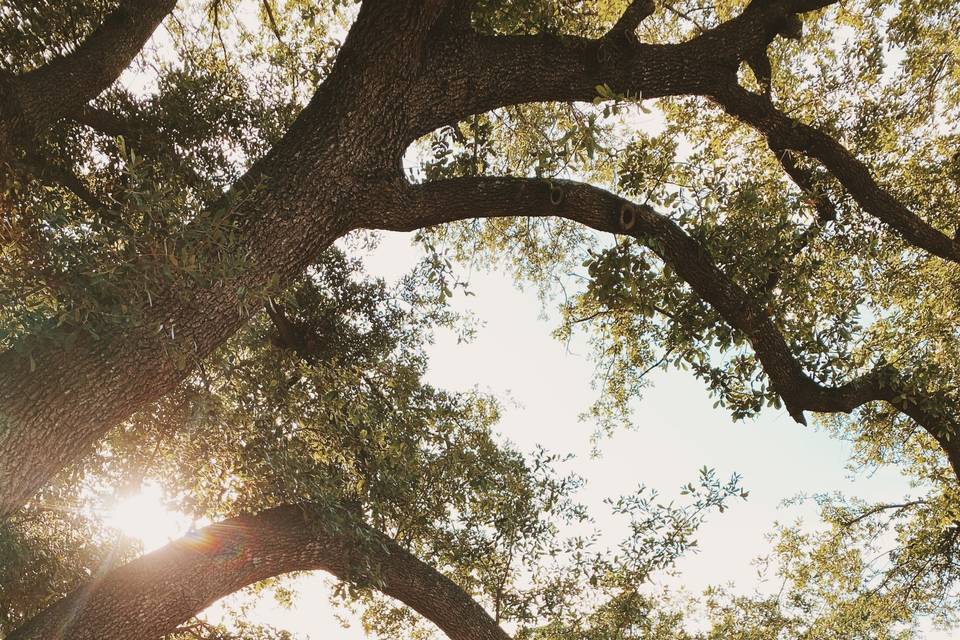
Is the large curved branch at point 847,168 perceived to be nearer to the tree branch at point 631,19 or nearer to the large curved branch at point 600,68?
the large curved branch at point 600,68

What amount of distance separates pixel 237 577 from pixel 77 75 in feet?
15.0

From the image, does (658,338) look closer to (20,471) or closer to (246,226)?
(246,226)

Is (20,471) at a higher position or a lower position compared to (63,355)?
lower

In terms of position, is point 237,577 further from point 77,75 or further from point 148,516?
point 77,75

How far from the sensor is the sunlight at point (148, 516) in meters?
6.23

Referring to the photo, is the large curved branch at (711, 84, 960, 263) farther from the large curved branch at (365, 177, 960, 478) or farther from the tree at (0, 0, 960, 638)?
the large curved branch at (365, 177, 960, 478)

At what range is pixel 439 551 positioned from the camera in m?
7.18

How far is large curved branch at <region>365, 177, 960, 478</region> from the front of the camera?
4949 mm

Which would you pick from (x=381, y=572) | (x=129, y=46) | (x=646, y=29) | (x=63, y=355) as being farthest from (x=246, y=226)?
(x=646, y=29)

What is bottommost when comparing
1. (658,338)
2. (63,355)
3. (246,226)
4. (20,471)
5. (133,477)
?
(20,471)

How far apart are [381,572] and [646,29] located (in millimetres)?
8536

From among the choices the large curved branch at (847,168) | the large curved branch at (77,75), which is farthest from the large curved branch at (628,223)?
the large curved branch at (77,75)

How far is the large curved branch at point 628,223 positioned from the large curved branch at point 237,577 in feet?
9.32

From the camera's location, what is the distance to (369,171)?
4578 mm
